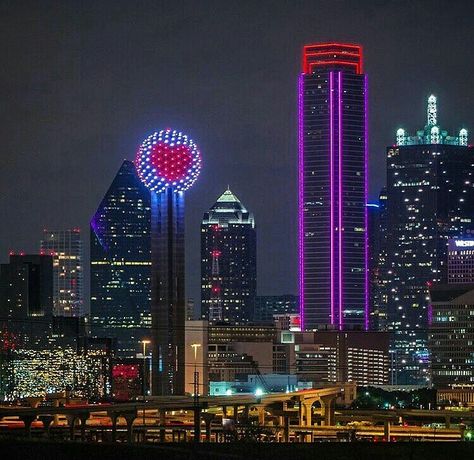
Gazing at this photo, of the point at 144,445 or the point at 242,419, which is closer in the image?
the point at 144,445

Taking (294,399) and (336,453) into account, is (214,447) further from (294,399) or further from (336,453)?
(294,399)

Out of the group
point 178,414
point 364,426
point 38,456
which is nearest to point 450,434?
point 364,426

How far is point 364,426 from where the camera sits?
19150 cm

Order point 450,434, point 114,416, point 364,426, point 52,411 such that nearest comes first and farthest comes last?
1. point 52,411
2. point 114,416
3. point 450,434
4. point 364,426

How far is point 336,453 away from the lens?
130 m

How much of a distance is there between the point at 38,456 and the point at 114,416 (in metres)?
43.3

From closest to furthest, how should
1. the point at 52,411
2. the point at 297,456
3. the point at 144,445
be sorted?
1. the point at 144,445
2. the point at 297,456
3. the point at 52,411

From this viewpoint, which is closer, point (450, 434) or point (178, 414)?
point (450, 434)

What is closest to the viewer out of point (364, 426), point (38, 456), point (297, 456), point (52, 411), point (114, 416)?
point (38, 456)

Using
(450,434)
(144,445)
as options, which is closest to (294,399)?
(450,434)

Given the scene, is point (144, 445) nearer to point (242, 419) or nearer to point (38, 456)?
point (38, 456)

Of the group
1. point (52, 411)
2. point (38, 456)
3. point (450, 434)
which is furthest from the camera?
point (450, 434)

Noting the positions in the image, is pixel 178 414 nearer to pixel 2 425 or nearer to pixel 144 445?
pixel 2 425

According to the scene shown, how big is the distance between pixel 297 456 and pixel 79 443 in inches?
756
